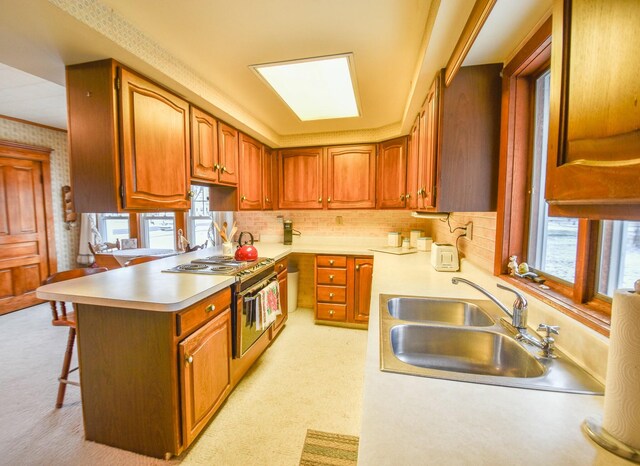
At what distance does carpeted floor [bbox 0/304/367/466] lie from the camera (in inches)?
58.0

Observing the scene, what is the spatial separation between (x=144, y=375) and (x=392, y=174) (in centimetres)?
284

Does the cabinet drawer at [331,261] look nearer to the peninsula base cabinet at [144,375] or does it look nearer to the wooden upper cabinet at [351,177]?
the wooden upper cabinet at [351,177]

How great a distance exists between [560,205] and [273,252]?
8.33 ft

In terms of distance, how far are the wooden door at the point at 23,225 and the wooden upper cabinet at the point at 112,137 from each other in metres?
3.01

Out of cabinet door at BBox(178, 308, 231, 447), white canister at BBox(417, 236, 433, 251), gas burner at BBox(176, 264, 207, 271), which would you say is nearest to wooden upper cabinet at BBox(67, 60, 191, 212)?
gas burner at BBox(176, 264, 207, 271)

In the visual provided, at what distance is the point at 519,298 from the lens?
1.02 meters

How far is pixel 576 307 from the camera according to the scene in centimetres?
96

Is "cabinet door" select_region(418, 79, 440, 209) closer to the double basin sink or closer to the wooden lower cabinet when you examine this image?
the double basin sink

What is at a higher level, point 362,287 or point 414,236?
point 414,236

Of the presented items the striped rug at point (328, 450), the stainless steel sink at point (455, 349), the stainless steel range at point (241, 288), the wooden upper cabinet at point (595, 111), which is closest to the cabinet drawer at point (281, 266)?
the stainless steel range at point (241, 288)

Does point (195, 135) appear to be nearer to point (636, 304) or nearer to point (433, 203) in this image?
point (433, 203)

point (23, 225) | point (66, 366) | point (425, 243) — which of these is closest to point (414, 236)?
point (425, 243)

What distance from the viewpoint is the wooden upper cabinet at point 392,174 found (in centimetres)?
302

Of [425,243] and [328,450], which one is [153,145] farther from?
[425,243]
